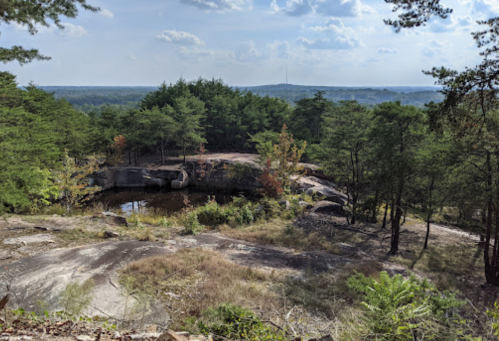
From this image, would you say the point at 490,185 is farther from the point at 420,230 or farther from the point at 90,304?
the point at 90,304

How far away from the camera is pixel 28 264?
25.6ft

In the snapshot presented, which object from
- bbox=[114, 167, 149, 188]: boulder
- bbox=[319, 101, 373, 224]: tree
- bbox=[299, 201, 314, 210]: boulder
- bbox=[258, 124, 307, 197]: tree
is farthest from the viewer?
bbox=[114, 167, 149, 188]: boulder

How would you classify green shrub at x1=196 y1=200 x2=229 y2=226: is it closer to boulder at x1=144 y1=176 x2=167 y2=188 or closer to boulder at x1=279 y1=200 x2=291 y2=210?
boulder at x1=279 y1=200 x2=291 y2=210

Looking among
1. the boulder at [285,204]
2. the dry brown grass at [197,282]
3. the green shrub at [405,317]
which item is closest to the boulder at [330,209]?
the boulder at [285,204]

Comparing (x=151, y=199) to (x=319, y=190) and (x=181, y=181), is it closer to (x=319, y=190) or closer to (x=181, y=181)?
(x=181, y=181)

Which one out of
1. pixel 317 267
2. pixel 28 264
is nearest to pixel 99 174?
pixel 28 264

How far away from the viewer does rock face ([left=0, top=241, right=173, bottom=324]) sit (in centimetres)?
615

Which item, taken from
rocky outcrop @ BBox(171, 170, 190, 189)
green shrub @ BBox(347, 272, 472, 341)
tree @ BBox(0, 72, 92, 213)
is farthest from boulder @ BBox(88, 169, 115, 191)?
green shrub @ BBox(347, 272, 472, 341)

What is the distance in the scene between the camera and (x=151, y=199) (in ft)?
83.4

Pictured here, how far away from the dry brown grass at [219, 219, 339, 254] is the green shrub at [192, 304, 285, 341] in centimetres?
872

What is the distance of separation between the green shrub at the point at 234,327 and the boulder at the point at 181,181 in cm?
2465

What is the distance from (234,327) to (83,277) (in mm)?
4492

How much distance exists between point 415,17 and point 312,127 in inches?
1382

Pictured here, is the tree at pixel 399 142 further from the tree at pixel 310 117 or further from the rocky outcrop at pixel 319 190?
the tree at pixel 310 117
